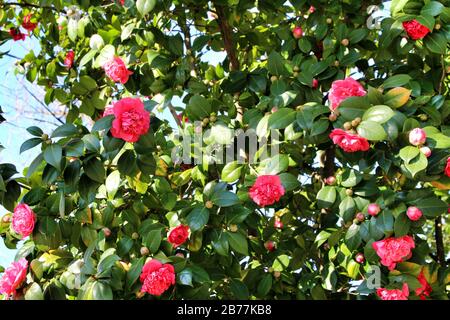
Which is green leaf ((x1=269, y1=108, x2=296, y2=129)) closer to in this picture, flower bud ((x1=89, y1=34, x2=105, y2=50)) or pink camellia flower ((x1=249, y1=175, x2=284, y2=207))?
pink camellia flower ((x1=249, y1=175, x2=284, y2=207))

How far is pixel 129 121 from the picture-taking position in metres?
1.58

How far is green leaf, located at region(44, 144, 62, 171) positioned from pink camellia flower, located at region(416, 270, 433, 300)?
40.8 inches

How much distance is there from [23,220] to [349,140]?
2.88 ft

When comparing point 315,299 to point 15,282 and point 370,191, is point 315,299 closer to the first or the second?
point 370,191

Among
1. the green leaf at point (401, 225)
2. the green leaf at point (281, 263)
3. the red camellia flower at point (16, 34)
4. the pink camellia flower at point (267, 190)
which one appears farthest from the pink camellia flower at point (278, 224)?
the red camellia flower at point (16, 34)

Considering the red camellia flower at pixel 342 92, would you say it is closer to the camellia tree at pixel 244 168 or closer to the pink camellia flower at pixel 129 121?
the camellia tree at pixel 244 168

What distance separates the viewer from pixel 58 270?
6.00 ft

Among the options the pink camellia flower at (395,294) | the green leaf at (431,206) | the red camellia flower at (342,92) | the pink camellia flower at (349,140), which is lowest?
the pink camellia flower at (395,294)

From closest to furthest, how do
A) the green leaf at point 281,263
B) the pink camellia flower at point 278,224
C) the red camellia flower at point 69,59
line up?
the green leaf at point 281,263
the pink camellia flower at point 278,224
the red camellia flower at point 69,59

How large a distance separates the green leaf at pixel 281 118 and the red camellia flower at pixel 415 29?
1.42 feet

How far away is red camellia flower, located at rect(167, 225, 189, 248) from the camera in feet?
5.71

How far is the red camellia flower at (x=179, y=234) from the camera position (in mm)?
1739

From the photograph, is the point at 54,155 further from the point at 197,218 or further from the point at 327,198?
the point at 327,198

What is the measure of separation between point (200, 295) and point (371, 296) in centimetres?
51
